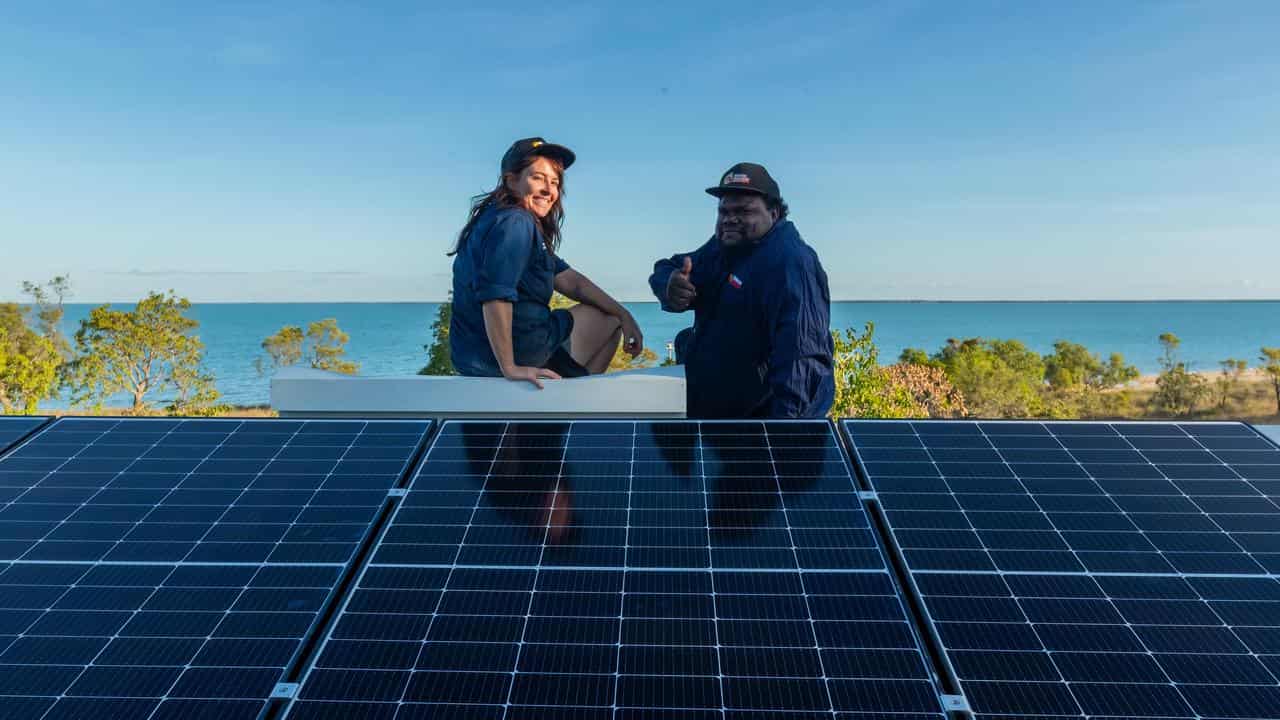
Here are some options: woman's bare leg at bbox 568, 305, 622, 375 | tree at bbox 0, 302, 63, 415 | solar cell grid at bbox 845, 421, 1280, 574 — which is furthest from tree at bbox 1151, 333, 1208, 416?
tree at bbox 0, 302, 63, 415

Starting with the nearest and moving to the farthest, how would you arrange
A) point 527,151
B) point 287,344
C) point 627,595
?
point 627,595
point 527,151
point 287,344

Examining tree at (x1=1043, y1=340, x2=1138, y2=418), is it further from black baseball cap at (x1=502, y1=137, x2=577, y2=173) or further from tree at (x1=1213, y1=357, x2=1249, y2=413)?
black baseball cap at (x1=502, y1=137, x2=577, y2=173)

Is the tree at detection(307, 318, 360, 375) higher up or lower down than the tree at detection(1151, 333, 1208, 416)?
higher up

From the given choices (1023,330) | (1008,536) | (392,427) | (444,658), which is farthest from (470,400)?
(1023,330)

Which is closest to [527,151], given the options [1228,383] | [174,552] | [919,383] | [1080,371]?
[174,552]

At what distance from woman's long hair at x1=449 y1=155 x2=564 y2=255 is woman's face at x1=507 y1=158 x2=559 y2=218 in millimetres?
28

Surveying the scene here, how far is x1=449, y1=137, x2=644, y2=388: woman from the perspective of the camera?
4703 mm

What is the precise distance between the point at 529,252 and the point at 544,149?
30.0 inches

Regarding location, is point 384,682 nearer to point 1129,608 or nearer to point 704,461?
point 704,461

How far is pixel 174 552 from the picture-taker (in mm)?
2943

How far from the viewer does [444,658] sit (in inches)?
94.2

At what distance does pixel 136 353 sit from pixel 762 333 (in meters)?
29.5

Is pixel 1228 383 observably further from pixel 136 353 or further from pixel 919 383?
pixel 136 353

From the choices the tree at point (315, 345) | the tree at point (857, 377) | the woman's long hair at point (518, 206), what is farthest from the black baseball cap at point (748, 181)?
the tree at point (315, 345)
